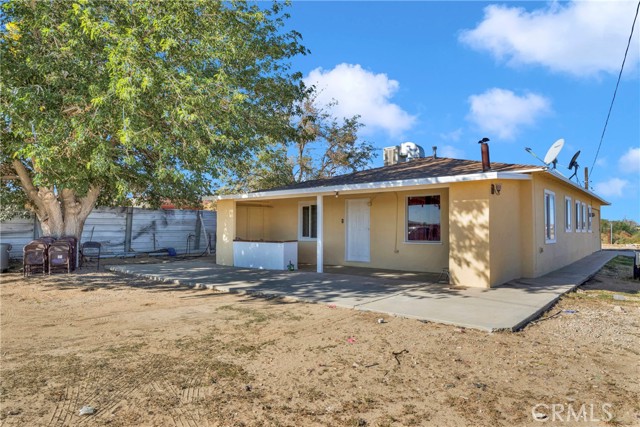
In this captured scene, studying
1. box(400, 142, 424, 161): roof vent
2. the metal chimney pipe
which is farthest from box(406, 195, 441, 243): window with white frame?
box(400, 142, 424, 161): roof vent

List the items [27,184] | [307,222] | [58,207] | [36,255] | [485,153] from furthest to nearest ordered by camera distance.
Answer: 1. [307,222]
2. [58,207]
3. [27,184]
4. [36,255]
5. [485,153]

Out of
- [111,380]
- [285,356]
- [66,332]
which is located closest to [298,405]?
[285,356]

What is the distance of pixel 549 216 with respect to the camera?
10.9 metres

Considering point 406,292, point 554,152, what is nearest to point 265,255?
point 406,292

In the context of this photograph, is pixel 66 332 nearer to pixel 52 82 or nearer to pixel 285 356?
pixel 285 356

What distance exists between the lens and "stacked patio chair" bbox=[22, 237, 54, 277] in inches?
393

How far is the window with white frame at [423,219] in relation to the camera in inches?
427

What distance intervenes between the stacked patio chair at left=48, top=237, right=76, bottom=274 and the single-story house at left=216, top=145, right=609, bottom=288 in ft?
14.9

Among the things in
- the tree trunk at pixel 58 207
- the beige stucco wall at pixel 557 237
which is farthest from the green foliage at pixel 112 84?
the beige stucco wall at pixel 557 237

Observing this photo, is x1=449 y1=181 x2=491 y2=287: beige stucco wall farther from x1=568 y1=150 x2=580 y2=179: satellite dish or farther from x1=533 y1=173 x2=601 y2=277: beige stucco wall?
x1=568 y1=150 x2=580 y2=179: satellite dish

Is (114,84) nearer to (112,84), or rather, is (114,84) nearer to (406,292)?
(112,84)

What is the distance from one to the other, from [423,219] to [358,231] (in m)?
2.26

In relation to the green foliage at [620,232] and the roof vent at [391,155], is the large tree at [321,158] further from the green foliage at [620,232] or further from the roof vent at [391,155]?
the green foliage at [620,232]

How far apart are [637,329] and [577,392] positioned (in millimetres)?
3088
